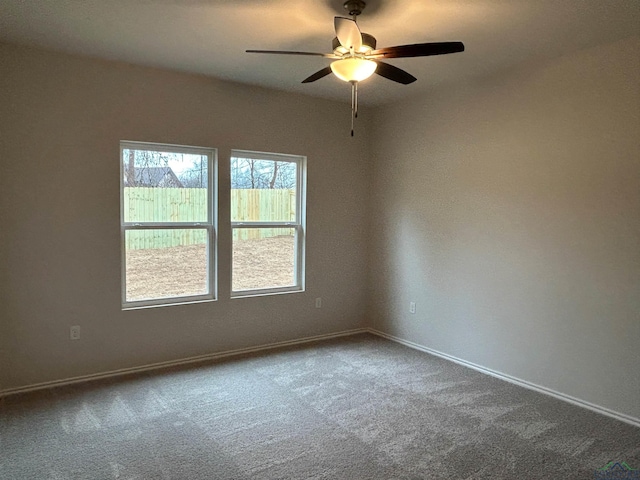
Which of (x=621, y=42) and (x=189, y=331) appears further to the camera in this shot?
(x=189, y=331)

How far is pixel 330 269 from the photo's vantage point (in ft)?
16.3

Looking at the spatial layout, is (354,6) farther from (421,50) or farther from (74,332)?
(74,332)

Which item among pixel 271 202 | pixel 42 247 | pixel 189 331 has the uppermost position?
pixel 271 202

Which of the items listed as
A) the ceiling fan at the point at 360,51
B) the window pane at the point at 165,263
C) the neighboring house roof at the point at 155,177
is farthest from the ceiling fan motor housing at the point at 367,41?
the window pane at the point at 165,263

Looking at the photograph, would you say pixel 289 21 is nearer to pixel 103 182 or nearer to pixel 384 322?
pixel 103 182

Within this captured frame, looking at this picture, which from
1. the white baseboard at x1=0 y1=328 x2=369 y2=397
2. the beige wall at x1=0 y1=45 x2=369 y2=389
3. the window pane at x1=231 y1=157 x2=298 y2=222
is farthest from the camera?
the window pane at x1=231 y1=157 x2=298 y2=222

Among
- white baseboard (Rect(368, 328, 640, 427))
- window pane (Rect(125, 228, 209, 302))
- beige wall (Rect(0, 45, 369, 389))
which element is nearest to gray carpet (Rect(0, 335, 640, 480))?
white baseboard (Rect(368, 328, 640, 427))

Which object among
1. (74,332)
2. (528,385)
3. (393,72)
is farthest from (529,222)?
(74,332)

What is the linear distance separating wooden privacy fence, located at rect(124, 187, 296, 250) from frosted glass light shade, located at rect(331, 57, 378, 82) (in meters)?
2.10

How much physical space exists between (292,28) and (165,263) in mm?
2324

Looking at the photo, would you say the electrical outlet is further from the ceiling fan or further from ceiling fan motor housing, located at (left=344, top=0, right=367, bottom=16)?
ceiling fan motor housing, located at (left=344, top=0, right=367, bottom=16)

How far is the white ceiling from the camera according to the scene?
258 cm

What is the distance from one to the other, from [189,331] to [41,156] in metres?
1.88

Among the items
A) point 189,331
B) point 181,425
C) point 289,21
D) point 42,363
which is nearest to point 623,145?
point 289,21
